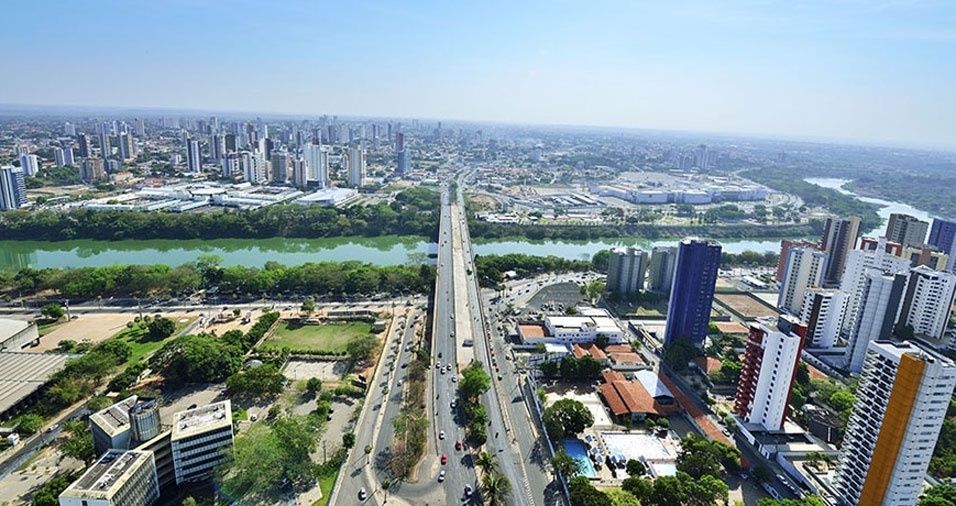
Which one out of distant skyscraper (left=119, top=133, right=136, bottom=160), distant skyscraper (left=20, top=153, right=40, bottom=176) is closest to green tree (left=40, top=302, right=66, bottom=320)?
distant skyscraper (left=20, top=153, right=40, bottom=176)

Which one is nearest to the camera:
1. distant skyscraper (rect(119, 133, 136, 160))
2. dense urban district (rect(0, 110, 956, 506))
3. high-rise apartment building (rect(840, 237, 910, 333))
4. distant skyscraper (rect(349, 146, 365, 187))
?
dense urban district (rect(0, 110, 956, 506))

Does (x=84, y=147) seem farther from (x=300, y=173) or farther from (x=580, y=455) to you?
(x=580, y=455)

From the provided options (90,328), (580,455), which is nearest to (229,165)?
Result: (90,328)

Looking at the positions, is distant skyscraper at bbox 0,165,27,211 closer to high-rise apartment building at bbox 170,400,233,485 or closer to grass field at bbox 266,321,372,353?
grass field at bbox 266,321,372,353

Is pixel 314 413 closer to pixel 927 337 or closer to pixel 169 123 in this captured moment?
pixel 927 337

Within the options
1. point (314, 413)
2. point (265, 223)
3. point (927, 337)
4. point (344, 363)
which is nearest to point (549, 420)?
point (314, 413)

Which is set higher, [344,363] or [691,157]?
[691,157]

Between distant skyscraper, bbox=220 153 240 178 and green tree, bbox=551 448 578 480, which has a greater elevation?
distant skyscraper, bbox=220 153 240 178
